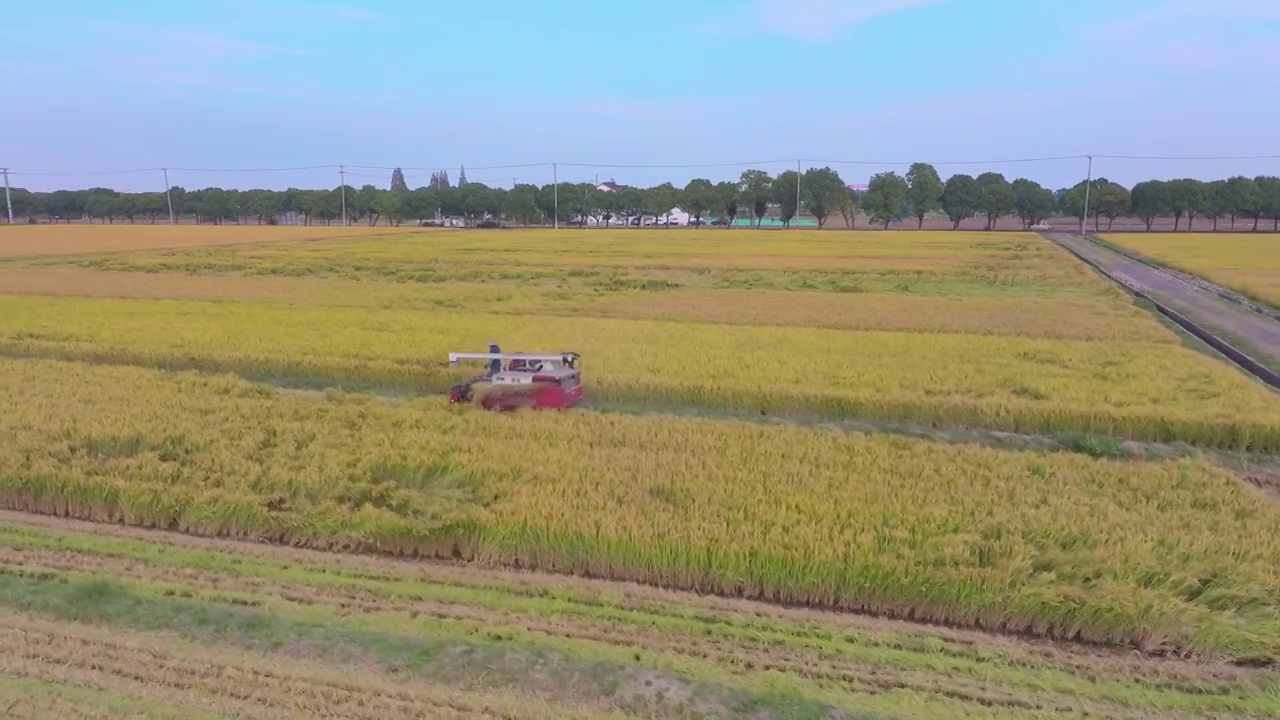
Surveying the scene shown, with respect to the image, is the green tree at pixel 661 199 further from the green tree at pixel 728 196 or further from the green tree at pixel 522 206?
the green tree at pixel 522 206

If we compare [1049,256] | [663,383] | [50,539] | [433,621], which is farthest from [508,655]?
[1049,256]

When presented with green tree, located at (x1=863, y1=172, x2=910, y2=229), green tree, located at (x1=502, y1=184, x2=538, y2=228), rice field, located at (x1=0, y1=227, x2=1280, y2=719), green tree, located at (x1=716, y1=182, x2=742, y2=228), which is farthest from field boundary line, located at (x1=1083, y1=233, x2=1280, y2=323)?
green tree, located at (x1=502, y1=184, x2=538, y2=228)

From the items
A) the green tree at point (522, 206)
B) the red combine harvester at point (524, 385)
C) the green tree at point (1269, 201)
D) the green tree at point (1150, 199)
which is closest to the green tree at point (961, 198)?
the green tree at point (1150, 199)

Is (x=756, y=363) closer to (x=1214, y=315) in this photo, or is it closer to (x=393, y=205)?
(x=1214, y=315)

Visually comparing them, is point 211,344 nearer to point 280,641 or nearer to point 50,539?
point 50,539

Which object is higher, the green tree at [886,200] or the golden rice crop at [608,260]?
the green tree at [886,200]

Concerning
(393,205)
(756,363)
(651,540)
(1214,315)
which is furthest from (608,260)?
(393,205)

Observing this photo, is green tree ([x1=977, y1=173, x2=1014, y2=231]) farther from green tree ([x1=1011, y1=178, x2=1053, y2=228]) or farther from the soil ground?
the soil ground
